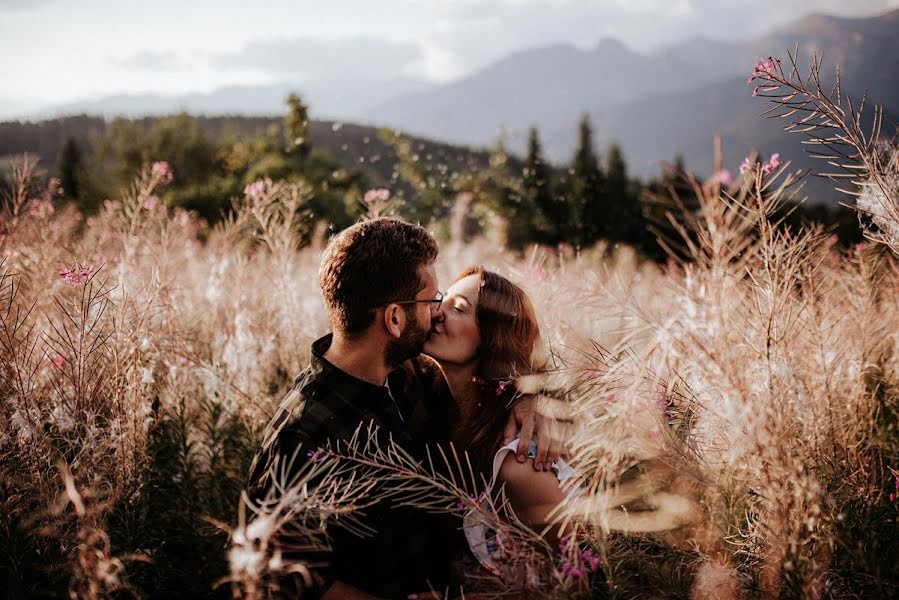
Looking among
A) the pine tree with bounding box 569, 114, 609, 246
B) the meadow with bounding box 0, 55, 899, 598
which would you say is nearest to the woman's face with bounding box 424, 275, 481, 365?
the meadow with bounding box 0, 55, 899, 598

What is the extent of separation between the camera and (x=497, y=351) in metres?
2.77

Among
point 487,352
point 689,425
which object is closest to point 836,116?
point 689,425

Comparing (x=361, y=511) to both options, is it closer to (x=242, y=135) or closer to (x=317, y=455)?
(x=317, y=455)

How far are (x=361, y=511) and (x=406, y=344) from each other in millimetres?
766

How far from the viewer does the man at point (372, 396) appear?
81.2 inches

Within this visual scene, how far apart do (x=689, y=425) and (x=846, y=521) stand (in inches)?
23.1

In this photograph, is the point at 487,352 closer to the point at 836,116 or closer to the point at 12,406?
the point at 836,116

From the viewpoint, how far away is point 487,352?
280 centimetres

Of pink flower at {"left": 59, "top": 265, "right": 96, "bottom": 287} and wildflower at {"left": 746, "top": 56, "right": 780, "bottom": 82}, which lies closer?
wildflower at {"left": 746, "top": 56, "right": 780, "bottom": 82}

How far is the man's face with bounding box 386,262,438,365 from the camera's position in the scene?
2451 mm

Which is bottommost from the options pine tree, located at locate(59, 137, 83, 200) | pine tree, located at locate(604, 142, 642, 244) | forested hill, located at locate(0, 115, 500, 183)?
pine tree, located at locate(604, 142, 642, 244)

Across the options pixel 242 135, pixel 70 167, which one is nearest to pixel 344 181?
pixel 70 167

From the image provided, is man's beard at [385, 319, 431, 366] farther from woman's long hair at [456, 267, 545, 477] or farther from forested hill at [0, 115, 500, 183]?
forested hill at [0, 115, 500, 183]

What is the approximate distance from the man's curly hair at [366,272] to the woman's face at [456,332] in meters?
0.39
